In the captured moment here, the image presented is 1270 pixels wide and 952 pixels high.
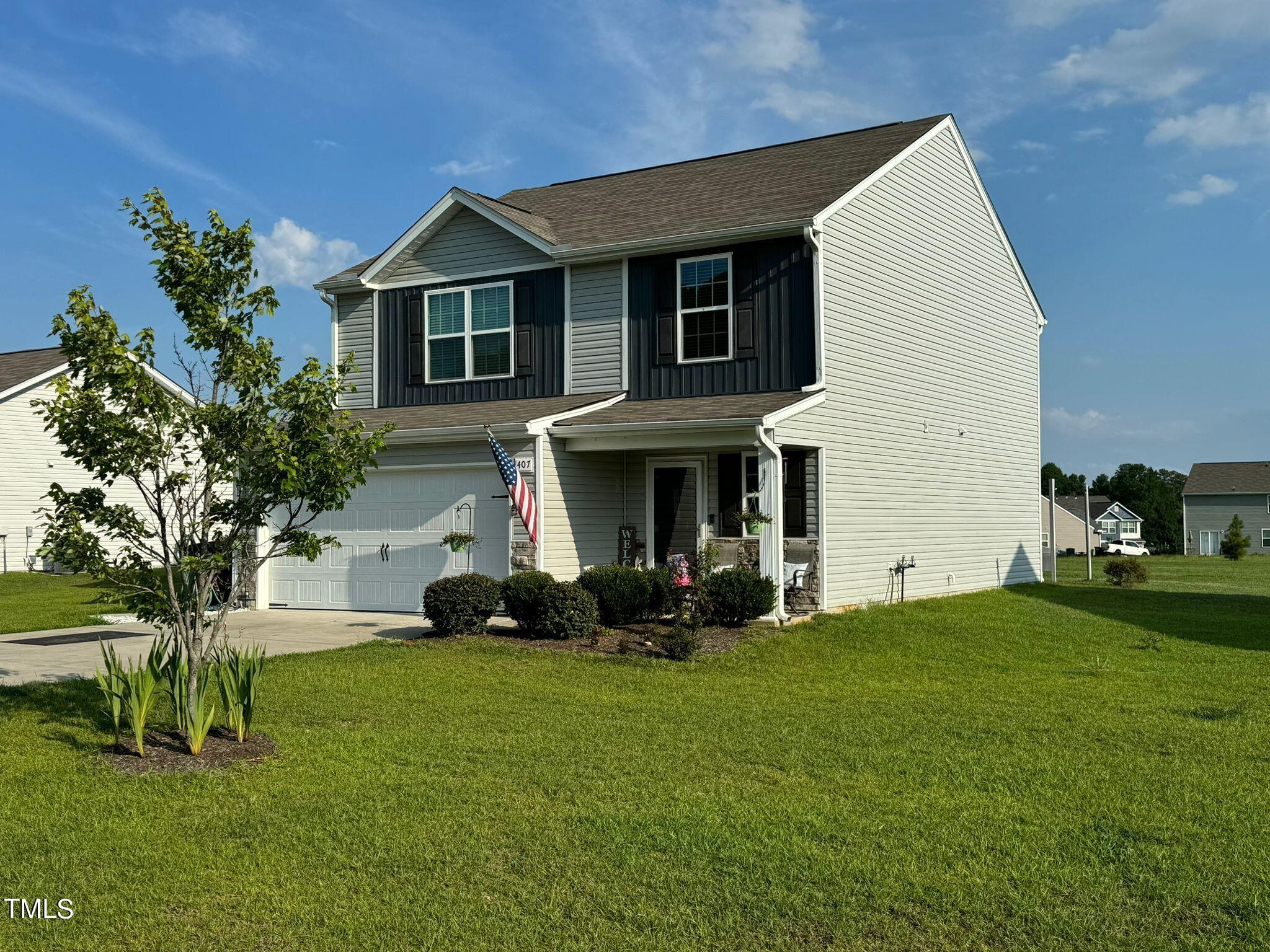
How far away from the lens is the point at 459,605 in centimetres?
1348

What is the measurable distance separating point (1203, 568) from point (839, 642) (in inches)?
1284

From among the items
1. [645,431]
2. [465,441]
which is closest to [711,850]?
[645,431]

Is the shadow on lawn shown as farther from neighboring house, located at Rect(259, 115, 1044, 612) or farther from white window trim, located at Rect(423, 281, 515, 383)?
white window trim, located at Rect(423, 281, 515, 383)

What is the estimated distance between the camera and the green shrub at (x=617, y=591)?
555 inches

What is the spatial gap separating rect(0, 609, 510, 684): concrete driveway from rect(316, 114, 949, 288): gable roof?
20.5 feet

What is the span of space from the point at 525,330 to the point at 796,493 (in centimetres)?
538

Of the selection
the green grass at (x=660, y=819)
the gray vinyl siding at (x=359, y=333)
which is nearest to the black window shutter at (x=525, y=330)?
the gray vinyl siding at (x=359, y=333)

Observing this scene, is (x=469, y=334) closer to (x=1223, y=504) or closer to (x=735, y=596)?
(x=735, y=596)

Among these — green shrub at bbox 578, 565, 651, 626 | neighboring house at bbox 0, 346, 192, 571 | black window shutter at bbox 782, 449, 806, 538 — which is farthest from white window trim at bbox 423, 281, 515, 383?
neighboring house at bbox 0, 346, 192, 571

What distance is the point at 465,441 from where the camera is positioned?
52.6 ft

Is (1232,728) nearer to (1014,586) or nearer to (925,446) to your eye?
(925,446)

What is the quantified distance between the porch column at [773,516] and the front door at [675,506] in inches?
99.2

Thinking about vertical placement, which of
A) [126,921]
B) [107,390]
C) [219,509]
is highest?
[107,390]

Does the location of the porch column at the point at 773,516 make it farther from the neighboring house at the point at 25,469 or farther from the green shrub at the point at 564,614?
the neighboring house at the point at 25,469
